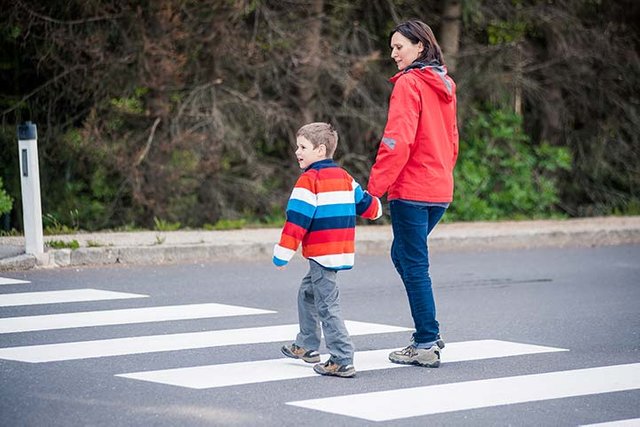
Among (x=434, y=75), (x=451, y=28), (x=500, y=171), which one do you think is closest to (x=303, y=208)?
(x=434, y=75)

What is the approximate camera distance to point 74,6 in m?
15.3

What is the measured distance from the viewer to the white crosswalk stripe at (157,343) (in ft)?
24.3

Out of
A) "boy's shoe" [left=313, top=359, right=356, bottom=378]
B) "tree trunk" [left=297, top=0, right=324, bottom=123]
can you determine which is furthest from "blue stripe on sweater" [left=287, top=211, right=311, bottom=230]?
"tree trunk" [left=297, top=0, right=324, bottom=123]

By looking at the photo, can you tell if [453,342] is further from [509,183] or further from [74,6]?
[509,183]

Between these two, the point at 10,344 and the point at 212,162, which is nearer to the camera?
the point at 10,344

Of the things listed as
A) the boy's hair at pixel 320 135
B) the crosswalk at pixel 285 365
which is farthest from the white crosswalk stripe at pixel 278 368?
the boy's hair at pixel 320 135

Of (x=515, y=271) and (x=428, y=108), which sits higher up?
(x=428, y=108)

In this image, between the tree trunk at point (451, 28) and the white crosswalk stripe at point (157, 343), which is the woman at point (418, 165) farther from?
the tree trunk at point (451, 28)

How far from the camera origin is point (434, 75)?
728 cm

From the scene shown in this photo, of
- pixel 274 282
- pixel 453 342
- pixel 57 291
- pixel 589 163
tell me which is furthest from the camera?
pixel 589 163

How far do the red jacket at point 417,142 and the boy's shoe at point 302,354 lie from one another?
3.50ft

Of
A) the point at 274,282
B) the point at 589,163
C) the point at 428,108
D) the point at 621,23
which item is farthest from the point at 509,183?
the point at 428,108

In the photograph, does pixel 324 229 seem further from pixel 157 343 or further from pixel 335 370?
pixel 157 343

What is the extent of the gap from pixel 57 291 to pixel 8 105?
658 cm
